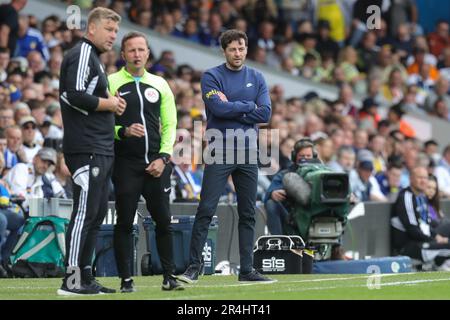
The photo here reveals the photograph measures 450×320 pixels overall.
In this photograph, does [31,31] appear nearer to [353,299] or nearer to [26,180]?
[26,180]

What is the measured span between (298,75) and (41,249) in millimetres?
11933

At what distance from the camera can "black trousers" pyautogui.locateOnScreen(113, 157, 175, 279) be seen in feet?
31.7

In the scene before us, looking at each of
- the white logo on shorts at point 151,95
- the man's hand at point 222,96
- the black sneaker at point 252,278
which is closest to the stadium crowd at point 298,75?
the black sneaker at point 252,278

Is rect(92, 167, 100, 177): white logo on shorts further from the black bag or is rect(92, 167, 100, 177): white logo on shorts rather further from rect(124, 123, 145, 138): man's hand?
the black bag

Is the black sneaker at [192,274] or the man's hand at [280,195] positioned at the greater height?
the man's hand at [280,195]

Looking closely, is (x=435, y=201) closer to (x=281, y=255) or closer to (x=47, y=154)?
(x=281, y=255)

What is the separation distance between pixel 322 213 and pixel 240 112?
2.60 metres

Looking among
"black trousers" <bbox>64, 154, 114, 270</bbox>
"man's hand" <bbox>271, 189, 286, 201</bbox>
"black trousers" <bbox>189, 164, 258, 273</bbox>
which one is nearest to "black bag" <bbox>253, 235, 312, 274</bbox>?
"man's hand" <bbox>271, 189, 286, 201</bbox>

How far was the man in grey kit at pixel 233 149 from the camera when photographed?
10820mm

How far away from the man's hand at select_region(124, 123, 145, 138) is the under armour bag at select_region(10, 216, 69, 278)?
308cm

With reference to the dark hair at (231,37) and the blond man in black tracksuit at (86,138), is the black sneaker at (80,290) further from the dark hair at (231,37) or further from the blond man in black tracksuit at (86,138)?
the dark hair at (231,37)

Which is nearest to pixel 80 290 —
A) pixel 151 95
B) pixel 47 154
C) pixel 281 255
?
pixel 151 95

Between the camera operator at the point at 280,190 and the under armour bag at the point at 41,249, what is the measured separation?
93.7 inches
